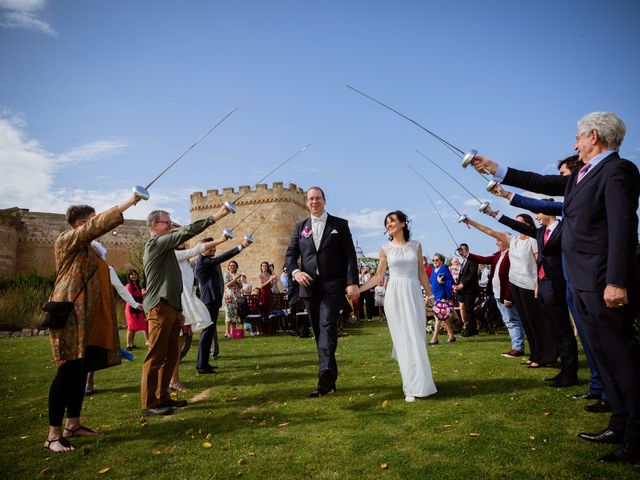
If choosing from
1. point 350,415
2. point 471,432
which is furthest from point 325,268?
point 471,432

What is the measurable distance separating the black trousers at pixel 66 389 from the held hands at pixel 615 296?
14.1 feet

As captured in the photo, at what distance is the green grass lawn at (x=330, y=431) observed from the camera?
2.99 m

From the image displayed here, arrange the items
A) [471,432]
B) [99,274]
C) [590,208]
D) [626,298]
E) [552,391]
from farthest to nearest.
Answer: [552,391]
[99,274]
[471,432]
[590,208]
[626,298]

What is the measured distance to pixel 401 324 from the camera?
16.5 feet

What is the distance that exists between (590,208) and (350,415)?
2.85m

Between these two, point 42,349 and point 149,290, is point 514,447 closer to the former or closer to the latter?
point 149,290

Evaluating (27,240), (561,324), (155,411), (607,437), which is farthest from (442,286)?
(27,240)

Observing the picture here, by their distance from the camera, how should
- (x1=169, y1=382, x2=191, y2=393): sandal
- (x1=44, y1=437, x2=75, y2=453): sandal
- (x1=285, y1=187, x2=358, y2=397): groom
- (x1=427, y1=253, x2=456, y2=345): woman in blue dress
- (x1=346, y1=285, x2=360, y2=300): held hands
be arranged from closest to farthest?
(x1=44, y1=437, x2=75, y2=453): sandal
(x1=346, y1=285, x2=360, y2=300): held hands
(x1=285, y1=187, x2=358, y2=397): groom
(x1=169, y1=382, x2=191, y2=393): sandal
(x1=427, y1=253, x2=456, y2=345): woman in blue dress

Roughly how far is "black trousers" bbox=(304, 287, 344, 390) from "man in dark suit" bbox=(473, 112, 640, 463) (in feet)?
8.67

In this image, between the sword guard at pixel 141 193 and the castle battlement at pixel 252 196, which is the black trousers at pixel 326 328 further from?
the castle battlement at pixel 252 196

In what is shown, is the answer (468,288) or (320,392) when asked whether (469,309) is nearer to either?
(468,288)

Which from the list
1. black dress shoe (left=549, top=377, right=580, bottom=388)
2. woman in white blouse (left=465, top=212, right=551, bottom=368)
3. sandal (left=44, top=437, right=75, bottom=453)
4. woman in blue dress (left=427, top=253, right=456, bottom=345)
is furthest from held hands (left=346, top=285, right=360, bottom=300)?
woman in blue dress (left=427, top=253, right=456, bottom=345)

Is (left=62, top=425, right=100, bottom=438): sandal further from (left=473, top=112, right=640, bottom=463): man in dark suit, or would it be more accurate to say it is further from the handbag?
(left=473, top=112, right=640, bottom=463): man in dark suit

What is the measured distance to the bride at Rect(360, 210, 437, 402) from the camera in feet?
15.7
